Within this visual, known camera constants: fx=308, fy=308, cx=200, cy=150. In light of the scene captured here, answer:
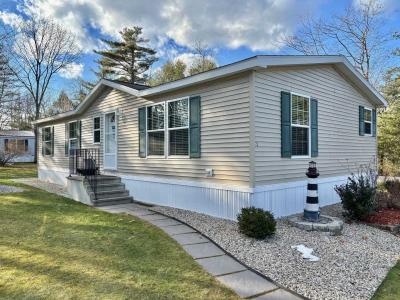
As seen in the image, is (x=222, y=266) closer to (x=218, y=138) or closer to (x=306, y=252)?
(x=306, y=252)

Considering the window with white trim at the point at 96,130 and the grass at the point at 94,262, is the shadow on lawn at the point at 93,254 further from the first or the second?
the window with white trim at the point at 96,130

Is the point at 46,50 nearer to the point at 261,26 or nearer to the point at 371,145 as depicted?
the point at 261,26

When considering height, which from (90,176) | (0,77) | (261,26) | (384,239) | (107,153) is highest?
(261,26)

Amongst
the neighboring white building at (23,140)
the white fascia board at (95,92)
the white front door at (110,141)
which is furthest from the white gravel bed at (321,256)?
the neighboring white building at (23,140)

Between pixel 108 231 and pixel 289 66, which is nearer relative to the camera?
pixel 108 231

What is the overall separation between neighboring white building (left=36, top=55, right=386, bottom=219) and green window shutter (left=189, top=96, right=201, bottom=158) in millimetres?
24

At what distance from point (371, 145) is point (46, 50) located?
27.7 m

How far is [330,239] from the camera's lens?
18.1ft

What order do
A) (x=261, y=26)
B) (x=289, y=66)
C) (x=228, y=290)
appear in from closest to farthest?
(x=228, y=290) → (x=289, y=66) → (x=261, y=26)

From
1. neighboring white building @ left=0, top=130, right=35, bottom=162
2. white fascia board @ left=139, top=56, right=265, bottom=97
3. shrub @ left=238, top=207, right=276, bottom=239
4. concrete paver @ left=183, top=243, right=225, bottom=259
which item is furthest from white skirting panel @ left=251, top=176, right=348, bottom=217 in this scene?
neighboring white building @ left=0, top=130, right=35, bottom=162

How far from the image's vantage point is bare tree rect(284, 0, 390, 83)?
71.3 feet

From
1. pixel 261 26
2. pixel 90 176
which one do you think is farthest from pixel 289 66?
pixel 261 26

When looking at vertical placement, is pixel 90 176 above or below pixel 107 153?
below

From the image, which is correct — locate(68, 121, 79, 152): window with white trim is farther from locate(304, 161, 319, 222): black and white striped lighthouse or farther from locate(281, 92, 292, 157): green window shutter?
locate(304, 161, 319, 222): black and white striped lighthouse
